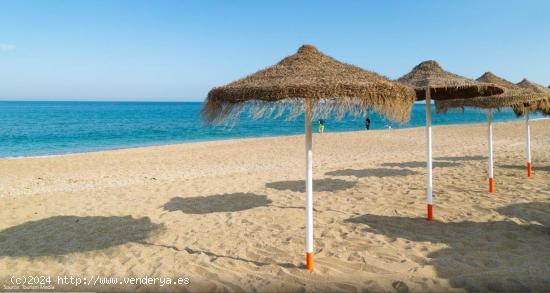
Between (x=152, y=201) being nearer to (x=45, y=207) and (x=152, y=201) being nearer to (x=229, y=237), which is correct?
(x=45, y=207)

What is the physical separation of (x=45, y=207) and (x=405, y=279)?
21.2 feet

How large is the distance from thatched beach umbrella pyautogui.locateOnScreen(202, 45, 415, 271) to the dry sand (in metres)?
0.78

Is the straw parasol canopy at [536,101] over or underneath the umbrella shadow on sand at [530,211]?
over

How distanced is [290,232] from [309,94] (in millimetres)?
2555

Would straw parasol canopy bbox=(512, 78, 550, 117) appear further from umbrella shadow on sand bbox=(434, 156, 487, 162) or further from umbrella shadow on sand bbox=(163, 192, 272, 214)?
umbrella shadow on sand bbox=(163, 192, 272, 214)

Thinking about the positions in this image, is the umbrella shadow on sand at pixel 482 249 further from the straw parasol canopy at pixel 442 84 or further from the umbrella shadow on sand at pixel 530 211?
the straw parasol canopy at pixel 442 84

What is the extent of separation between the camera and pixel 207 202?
688 centimetres

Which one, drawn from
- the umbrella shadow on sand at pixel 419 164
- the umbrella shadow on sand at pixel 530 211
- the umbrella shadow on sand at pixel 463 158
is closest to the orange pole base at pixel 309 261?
the umbrella shadow on sand at pixel 530 211

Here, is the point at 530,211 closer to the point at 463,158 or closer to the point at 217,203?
the point at 217,203

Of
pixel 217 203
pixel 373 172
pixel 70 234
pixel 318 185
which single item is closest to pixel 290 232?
pixel 217 203

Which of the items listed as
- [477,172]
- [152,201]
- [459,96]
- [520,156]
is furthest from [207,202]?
[520,156]

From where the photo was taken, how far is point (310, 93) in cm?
315

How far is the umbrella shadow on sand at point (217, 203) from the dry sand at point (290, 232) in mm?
36

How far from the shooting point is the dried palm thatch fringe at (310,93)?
3195 mm
